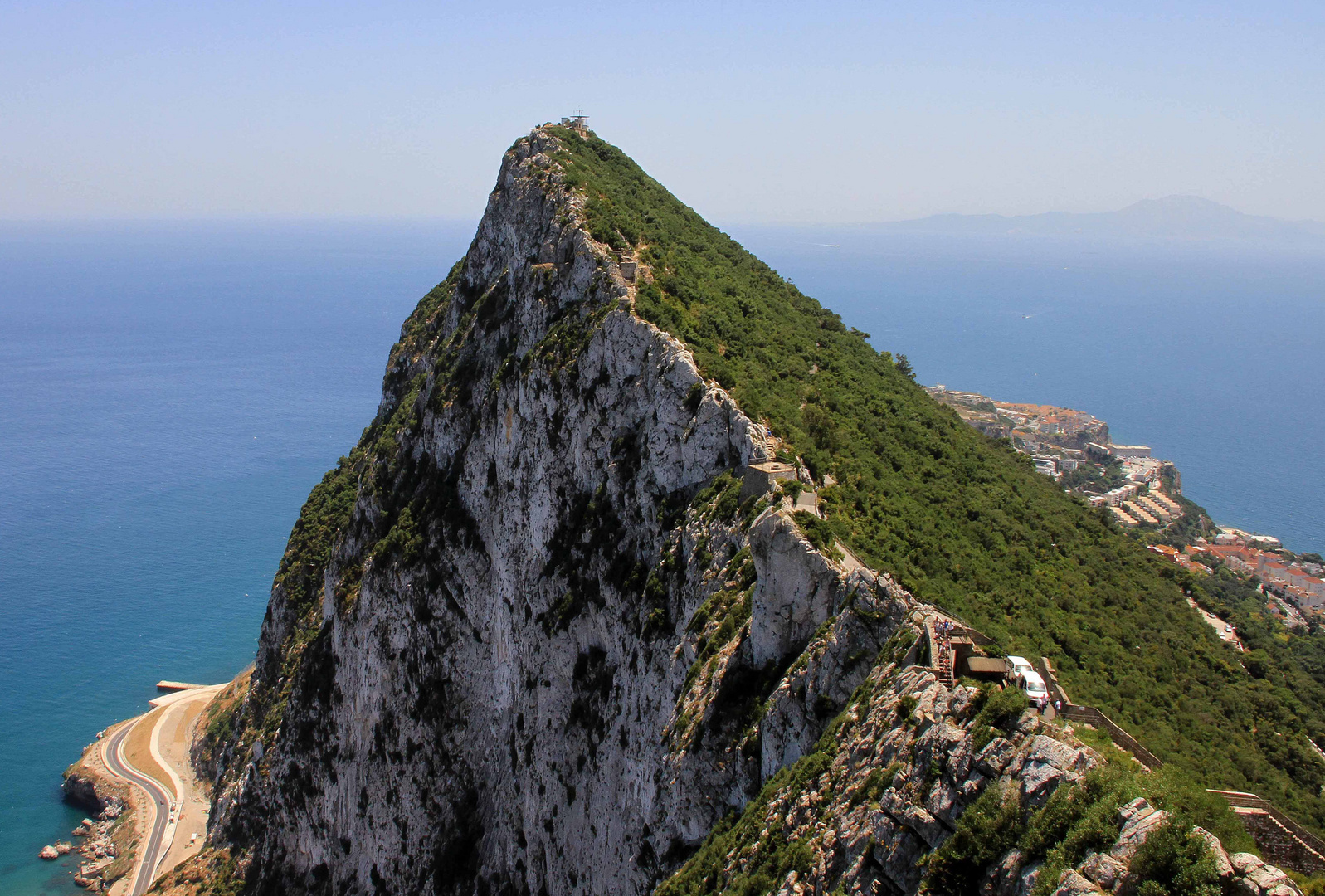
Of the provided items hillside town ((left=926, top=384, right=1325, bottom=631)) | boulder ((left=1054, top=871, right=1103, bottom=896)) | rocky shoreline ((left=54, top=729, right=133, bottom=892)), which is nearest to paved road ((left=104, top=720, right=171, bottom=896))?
rocky shoreline ((left=54, top=729, right=133, bottom=892))

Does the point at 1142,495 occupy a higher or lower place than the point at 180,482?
higher

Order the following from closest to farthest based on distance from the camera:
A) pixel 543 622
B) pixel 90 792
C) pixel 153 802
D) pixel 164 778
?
pixel 543 622 < pixel 153 802 < pixel 90 792 < pixel 164 778

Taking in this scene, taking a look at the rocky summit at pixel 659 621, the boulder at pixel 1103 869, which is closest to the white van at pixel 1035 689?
the rocky summit at pixel 659 621

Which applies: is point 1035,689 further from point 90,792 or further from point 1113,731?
point 90,792

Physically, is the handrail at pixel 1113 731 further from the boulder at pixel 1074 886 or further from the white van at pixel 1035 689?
the boulder at pixel 1074 886

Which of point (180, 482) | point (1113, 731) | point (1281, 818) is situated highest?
point (1281, 818)

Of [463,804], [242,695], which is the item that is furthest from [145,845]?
[463,804]

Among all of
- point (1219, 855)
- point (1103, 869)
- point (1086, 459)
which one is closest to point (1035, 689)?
point (1103, 869)

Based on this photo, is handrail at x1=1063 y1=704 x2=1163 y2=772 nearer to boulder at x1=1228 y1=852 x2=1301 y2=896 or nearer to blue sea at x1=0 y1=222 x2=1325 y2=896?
boulder at x1=1228 y1=852 x2=1301 y2=896
